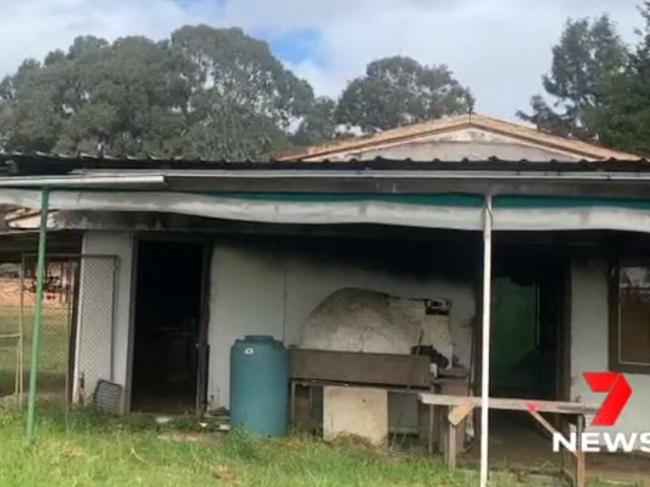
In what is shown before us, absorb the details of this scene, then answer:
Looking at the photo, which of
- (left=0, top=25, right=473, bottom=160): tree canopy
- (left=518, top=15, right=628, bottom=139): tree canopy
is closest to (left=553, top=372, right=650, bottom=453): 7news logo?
(left=0, top=25, right=473, bottom=160): tree canopy

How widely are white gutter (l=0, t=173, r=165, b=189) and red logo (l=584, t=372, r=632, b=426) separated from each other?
4996 millimetres

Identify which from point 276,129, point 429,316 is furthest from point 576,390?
point 276,129

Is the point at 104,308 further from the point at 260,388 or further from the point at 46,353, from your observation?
the point at 46,353

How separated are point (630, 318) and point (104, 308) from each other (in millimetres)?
5752

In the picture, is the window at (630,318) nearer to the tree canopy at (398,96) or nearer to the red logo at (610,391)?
the red logo at (610,391)

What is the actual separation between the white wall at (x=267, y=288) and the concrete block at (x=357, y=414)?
128cm

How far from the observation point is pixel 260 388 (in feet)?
28.4

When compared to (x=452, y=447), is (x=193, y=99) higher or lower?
higher

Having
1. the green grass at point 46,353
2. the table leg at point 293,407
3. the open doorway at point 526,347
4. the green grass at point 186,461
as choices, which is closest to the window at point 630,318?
the open doorway at point 526,347

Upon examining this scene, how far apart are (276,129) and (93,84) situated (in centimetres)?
1178

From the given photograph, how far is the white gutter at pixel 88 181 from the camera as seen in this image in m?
6.76

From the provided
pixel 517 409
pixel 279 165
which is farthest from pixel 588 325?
pixel 279 165

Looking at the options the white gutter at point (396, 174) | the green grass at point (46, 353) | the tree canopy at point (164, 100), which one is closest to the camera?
the white gutter at point (396, 174)

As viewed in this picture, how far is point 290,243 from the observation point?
9836 millimetres
